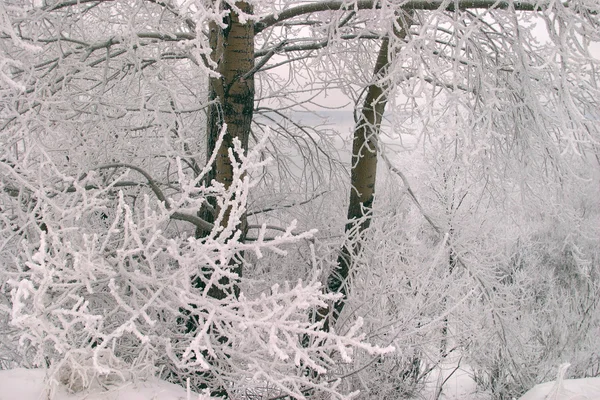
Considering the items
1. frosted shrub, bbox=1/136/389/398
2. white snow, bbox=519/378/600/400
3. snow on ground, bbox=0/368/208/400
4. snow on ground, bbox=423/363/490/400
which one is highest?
frosted shrub, bbox=1/136/389/398

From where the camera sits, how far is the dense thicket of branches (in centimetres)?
288

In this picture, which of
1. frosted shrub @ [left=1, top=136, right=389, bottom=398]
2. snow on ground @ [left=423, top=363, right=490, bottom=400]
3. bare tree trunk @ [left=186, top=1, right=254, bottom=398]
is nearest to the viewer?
frosted shrub @ [left=1, top=136, right=389, bottom=398]

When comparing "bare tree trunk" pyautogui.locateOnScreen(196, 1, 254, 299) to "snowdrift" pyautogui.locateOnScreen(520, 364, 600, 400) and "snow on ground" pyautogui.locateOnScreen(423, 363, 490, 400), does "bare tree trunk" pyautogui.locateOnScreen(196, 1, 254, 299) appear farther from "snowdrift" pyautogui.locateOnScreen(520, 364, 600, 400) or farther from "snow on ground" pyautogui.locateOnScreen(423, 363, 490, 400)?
"snow on ground" pyautogui.locateOnScreen(423, 363, 490, 400)

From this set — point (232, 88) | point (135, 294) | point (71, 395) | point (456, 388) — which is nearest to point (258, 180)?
point (135, 294)

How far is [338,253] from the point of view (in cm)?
533

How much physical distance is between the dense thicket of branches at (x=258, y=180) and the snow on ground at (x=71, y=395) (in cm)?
13

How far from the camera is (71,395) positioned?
3.21m

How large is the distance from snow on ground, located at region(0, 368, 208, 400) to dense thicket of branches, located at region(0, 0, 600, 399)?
0.44 feet

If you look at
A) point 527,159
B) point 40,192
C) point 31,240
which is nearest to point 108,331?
point 31,240

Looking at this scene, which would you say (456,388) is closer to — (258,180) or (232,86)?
(232,86)

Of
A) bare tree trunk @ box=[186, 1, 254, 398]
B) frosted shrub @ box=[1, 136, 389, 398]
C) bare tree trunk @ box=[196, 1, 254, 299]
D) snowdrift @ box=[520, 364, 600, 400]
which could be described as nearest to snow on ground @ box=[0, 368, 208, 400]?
frosted shrub @ box=[1, 136, 389, 398]

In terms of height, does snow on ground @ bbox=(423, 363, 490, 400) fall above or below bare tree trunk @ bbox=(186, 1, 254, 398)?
below

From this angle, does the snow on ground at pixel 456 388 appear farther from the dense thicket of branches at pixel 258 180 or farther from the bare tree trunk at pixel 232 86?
the bare tree trunk at pixel 232 86

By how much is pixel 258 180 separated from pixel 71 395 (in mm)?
1734
